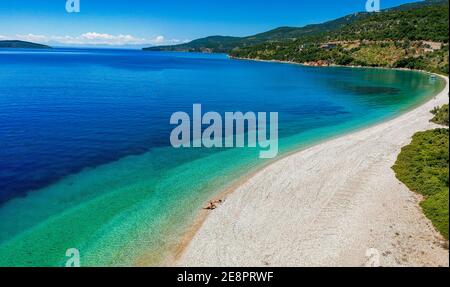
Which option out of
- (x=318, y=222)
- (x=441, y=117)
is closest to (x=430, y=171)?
(x=318, y=222)

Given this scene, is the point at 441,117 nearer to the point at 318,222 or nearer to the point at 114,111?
the point at 318,222


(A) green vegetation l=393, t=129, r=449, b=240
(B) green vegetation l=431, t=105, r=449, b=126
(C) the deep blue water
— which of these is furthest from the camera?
(B) green vegetation l=431, t=105, r=449, b=126

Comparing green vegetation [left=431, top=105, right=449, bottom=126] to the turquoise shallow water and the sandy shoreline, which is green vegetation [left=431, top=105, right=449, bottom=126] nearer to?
the turquoise shallow water

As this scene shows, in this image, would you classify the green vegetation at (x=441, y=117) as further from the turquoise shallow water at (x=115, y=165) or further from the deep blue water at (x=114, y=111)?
the deep blue water at (x=114, y=111)

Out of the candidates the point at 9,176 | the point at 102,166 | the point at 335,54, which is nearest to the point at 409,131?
the point at 102,166

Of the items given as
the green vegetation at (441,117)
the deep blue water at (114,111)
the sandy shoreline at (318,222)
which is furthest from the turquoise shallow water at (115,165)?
the green vegetation at (441,117)

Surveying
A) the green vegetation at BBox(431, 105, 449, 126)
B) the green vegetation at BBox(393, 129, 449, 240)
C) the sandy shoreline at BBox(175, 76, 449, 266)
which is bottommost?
the sandy shoreline at BBox(175, 76, 449, 266)

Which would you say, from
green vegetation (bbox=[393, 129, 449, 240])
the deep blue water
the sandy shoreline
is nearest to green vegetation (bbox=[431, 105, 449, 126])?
green vegetation (bbox=[393, 129, 449, 240])
